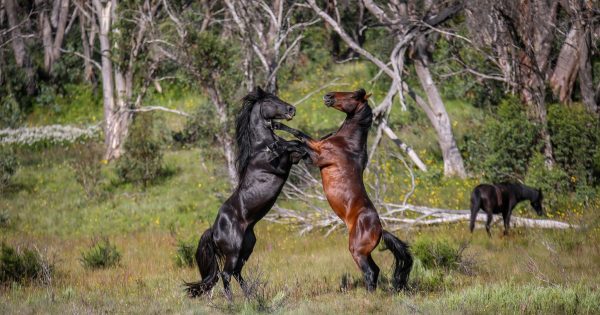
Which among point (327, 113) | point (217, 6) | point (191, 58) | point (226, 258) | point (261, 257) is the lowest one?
point (261, 257)

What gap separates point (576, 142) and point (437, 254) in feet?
20.7

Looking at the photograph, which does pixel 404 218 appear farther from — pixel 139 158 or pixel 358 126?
pixel 139 158

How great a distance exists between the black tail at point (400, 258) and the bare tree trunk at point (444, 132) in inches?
360

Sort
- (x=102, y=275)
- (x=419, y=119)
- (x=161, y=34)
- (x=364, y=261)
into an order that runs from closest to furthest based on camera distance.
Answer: (x=364, y=261) → (x=102, y=275) → (x=161, y=34) → (x=419, y=119)

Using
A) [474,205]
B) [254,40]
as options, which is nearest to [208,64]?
[254,40]

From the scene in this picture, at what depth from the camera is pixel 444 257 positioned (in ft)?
34.6

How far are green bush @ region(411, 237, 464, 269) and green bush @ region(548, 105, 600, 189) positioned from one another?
17.8 ft

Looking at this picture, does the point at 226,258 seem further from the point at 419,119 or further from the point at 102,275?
the point at 419,119

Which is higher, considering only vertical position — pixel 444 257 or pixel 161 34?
pixel 161 34

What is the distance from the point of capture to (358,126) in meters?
8.71

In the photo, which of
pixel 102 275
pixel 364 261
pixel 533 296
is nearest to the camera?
pixel 533 296

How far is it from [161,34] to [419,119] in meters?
7.62

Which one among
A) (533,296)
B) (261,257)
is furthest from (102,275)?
(533,296)

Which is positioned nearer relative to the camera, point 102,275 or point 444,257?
point 444,257
